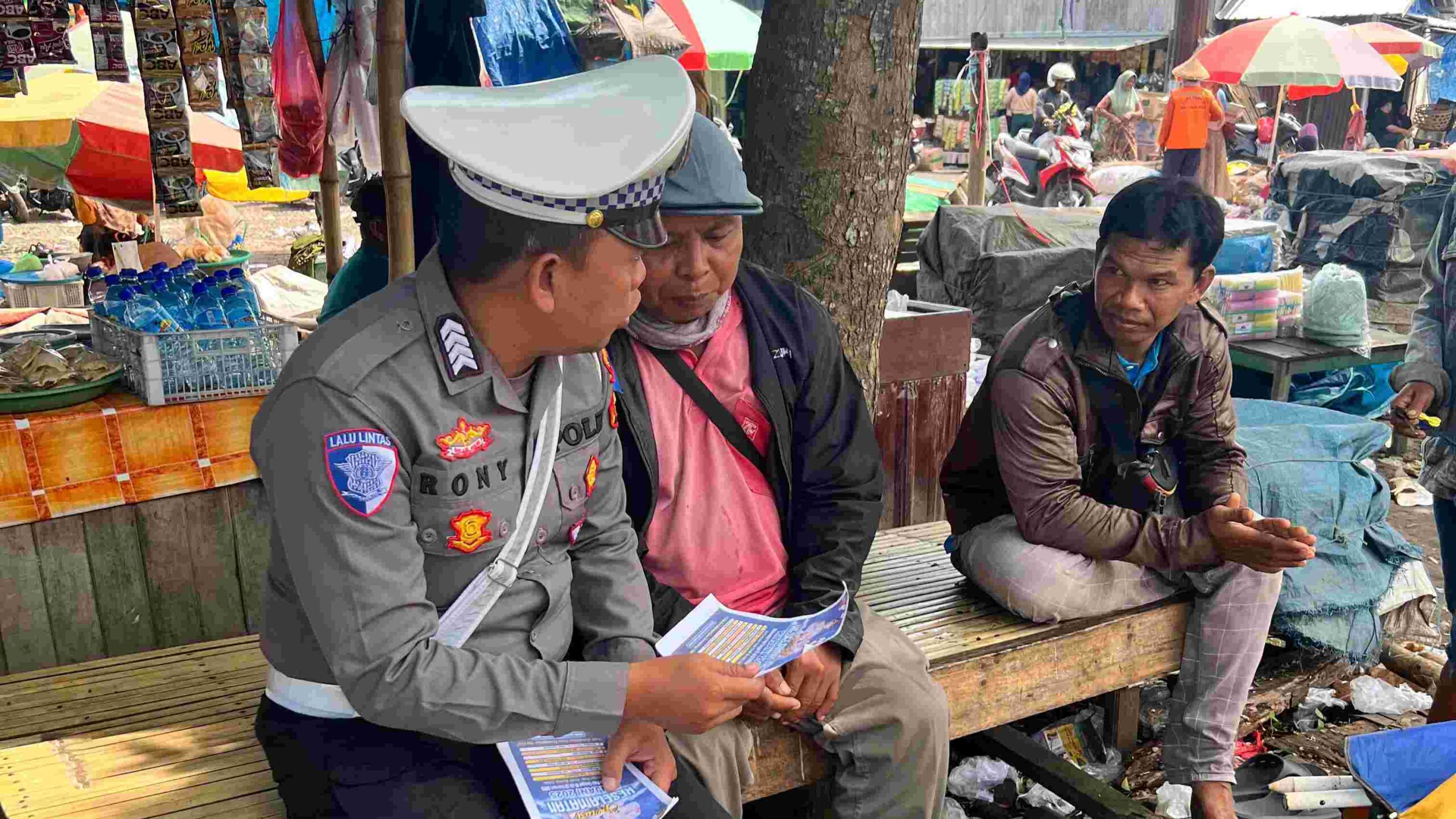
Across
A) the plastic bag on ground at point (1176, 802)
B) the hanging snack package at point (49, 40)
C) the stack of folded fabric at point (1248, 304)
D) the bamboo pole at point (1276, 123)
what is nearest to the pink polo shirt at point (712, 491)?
the plastic bag on ground at point (1176, 802)

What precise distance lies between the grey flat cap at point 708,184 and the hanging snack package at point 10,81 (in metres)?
2.39

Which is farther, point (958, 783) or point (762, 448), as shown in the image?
point (958, 783)

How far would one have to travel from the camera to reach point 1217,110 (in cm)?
1348

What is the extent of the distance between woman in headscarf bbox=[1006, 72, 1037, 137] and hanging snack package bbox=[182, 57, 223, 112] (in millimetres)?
21428

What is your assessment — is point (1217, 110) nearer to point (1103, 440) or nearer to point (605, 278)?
point (1103, 440)

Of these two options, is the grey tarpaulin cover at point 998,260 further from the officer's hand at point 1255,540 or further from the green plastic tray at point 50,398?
the green plastic tray at point 50,398

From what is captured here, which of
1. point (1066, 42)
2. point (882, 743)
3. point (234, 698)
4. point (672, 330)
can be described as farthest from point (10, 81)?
point (1066, 42)

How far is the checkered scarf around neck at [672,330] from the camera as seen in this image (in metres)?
2.32

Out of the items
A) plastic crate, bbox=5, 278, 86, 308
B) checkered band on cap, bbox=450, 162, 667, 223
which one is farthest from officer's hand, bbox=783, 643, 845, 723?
plastic crate, bbox=5, 278, 86, 308

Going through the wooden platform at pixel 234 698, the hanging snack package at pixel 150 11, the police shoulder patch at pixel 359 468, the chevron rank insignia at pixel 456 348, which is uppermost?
the hanging snack package at pixel 150 11

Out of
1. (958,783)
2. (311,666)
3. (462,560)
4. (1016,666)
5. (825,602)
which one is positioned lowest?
(958,783)

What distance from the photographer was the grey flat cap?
83.3 inches

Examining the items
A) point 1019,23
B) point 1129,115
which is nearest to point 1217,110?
point 1129,115

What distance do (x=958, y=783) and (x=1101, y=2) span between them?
78.9 ft
